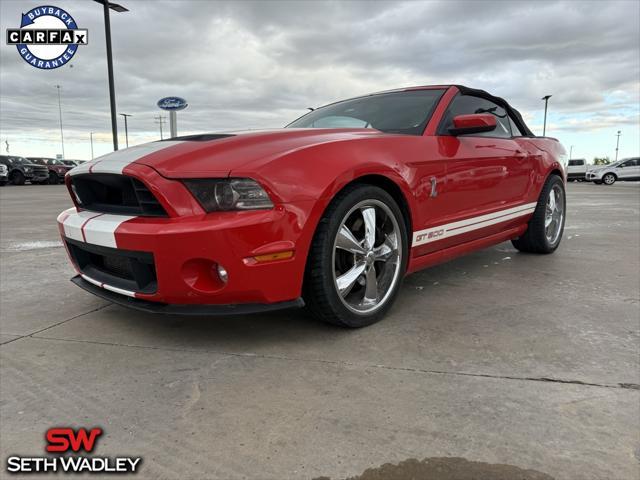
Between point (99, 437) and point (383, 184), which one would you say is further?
point (383, 184)

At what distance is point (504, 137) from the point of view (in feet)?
12.4

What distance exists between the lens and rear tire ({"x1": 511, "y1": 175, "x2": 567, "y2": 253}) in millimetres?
4215

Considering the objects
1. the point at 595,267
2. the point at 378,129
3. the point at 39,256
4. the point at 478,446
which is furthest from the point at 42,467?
the point at 595,267

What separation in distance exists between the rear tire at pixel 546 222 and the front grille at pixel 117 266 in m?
3.35

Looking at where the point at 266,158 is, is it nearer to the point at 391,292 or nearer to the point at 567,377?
the point at 391,292

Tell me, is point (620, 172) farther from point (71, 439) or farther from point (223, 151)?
point (71, 439)

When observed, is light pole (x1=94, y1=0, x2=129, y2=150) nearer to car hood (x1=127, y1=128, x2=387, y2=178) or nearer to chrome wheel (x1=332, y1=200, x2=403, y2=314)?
car hood (x1=127, y1=128, x2=387, y2=178)

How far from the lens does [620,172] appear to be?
26.1m

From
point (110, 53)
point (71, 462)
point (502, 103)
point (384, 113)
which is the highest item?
point (110, 53)

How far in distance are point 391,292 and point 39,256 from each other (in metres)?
3.44

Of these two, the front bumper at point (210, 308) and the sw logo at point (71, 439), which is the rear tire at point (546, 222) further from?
the sw logo at point (71, 439)

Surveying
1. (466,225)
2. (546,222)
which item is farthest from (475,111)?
(546,222)

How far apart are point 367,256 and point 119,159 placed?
4.33 feet

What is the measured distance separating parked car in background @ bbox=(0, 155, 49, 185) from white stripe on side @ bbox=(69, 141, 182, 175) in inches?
917
